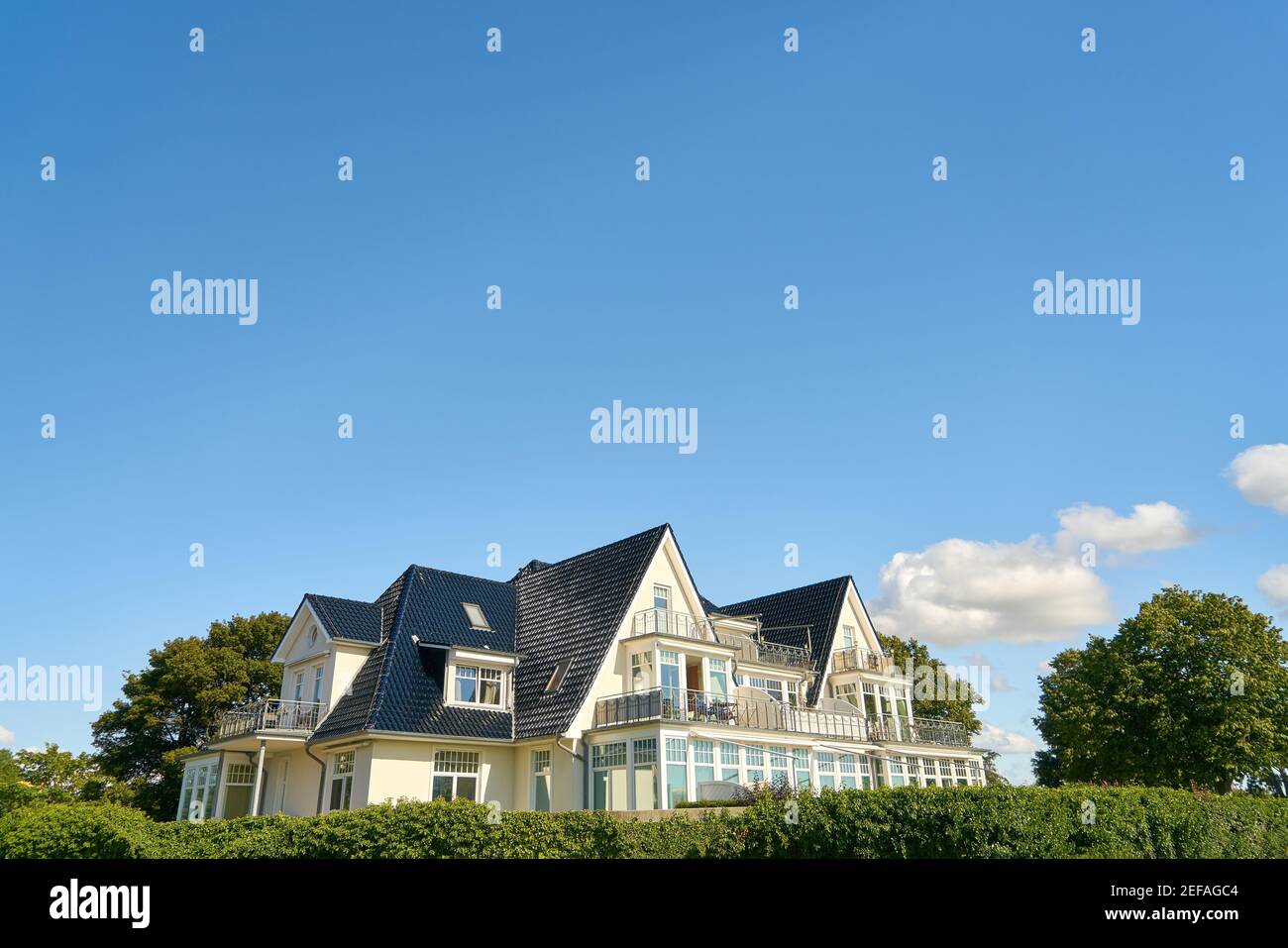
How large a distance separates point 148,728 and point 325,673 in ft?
56.0

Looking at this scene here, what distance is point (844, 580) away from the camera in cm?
4053

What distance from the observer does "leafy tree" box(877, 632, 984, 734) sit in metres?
47.2

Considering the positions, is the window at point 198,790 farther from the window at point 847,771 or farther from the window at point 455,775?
the window at point 847,771

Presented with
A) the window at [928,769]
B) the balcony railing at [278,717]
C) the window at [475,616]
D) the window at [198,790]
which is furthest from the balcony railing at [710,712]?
the window at [198,790]

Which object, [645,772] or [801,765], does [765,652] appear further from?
[645,772]

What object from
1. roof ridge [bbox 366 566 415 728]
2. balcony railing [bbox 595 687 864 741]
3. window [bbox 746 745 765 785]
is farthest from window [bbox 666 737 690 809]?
roof ridge [bbox 366 566 415 728]

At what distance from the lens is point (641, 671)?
29.4m

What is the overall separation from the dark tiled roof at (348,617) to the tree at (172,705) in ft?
40.3

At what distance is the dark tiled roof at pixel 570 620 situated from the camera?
92.1 feet

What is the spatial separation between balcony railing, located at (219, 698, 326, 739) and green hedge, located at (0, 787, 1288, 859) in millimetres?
7989

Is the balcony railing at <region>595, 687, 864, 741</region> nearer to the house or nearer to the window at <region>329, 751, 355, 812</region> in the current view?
the house
